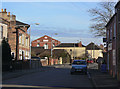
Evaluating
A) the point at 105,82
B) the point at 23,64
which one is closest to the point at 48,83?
the point at 105,82

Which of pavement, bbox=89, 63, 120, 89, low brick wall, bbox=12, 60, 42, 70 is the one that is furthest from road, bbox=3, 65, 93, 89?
low brick wall, bbox=12, 60, 42, 70

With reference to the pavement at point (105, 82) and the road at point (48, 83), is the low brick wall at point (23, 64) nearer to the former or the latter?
Answer: the road at point (48, 83)

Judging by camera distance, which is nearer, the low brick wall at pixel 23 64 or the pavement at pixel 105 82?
the pavement at pixel 105 82

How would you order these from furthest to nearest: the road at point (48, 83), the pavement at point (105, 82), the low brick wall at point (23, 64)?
the low brick wall at point (23, 64) → the road at point (48, 83) → the pavement at point (105, 82)

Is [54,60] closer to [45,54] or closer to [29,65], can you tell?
[45,54]

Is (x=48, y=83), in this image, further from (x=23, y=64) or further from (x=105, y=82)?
(x=23, y=64)

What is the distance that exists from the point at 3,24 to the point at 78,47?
3000 inches

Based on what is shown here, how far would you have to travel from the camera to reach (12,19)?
47719 millimetres

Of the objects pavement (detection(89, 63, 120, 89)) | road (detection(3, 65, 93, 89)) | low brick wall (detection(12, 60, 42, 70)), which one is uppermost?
low brick wall (detection(12, 60, 42, 70))

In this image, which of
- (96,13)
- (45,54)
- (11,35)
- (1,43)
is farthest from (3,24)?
(45,54)

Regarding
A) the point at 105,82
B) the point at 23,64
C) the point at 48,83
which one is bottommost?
the point at 48,83

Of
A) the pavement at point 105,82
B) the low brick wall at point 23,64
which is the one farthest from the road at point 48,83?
the low brick wall at point 23,64

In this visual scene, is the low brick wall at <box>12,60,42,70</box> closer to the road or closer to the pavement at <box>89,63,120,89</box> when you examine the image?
the road

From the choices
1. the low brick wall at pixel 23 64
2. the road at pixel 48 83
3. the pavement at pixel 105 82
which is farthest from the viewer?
the low brick wall at pixel 23 64
